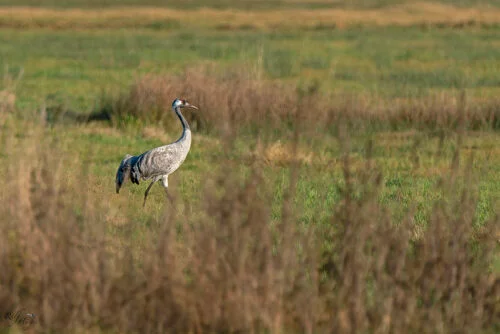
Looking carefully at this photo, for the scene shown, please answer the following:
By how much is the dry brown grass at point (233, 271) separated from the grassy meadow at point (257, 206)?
0.05ft

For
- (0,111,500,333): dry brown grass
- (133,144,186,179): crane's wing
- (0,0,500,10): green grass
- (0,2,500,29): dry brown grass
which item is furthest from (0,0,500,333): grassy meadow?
(0,0,500,10): green grass

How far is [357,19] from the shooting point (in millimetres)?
62906

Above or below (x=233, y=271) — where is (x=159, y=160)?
below

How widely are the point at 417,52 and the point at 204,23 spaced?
21336 mm

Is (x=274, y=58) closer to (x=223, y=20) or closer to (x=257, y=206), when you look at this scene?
(x=223, y=20)

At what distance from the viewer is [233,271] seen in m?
6.90

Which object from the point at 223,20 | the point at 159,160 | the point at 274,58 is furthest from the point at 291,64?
the point at 223,20

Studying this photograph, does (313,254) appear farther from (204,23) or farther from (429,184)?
(204,23)

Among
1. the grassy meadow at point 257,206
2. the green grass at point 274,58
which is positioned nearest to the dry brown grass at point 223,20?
the green grass at point 274,58

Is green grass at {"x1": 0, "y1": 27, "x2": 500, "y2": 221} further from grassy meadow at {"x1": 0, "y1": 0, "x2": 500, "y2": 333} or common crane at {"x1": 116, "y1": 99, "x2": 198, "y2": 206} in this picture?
common crane at {"x1": 116, "y1": 99, "x2": 198, "y2": 206}

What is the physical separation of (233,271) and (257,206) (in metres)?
0.43

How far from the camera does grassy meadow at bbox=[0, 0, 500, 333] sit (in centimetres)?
696

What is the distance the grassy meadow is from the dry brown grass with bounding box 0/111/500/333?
0.01 m

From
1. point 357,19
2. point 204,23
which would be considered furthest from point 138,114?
point 357,19
